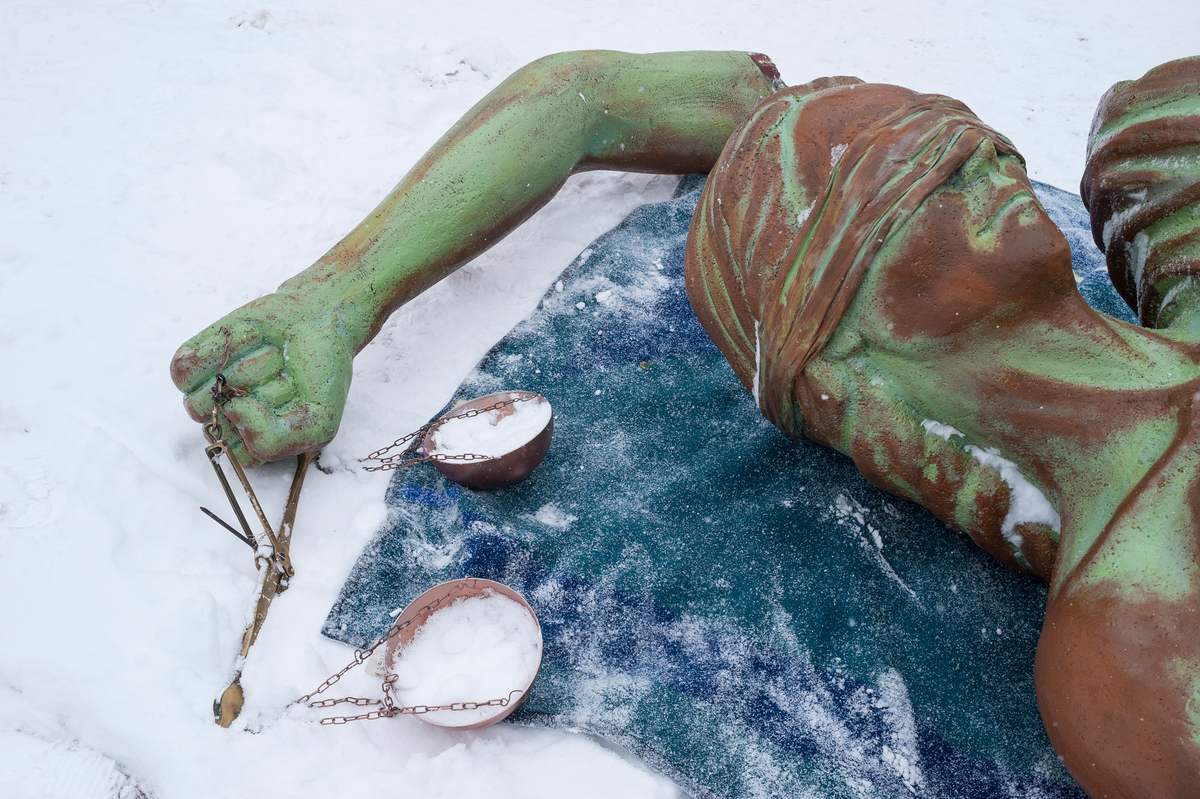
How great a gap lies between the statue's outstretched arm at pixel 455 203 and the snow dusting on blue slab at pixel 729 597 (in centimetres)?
30

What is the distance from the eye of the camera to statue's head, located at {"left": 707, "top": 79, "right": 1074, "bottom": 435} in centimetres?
123

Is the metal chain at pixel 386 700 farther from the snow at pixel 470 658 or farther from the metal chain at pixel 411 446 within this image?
the metal chain at pixel 411 446

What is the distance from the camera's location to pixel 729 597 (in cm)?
164

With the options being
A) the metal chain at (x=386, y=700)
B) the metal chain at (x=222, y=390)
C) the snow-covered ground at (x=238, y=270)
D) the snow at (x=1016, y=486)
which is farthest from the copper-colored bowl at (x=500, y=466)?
the snow at (x=1016, y=486)

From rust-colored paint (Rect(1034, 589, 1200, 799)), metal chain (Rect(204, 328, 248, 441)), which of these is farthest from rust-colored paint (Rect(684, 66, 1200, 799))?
metal chain (Rect(204, 328, 248, 441))

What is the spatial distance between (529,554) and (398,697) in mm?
396

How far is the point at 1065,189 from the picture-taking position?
298 cm

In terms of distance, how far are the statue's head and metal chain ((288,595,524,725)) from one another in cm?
75

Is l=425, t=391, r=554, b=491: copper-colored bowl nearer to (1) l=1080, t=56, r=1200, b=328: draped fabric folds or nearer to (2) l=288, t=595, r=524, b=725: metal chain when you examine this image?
Answer: (2) l=288, t=595, r=524, b=725: metal chain

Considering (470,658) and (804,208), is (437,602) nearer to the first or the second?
(470,658)

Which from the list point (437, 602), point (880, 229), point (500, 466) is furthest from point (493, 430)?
point (880, 229)

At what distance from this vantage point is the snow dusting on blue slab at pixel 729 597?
143 centimetres

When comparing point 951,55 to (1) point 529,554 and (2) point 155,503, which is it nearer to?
(1) point 529,554

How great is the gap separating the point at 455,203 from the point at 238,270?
0.73m
